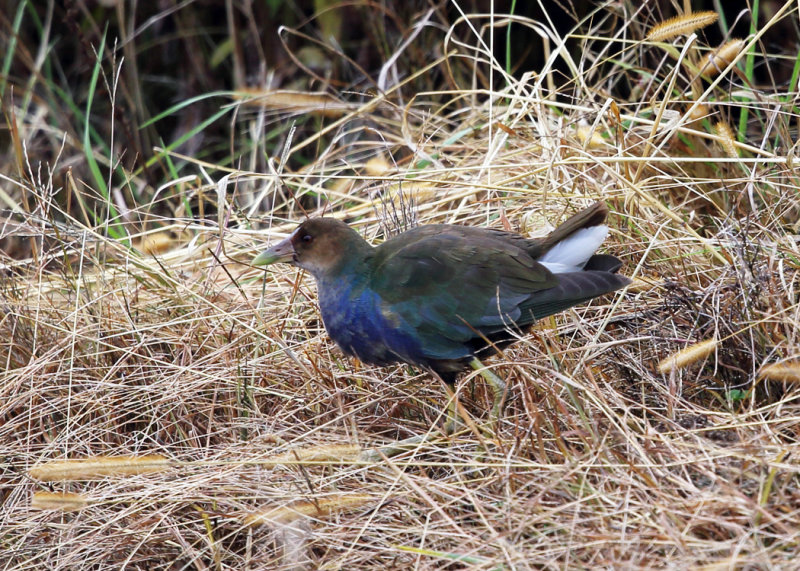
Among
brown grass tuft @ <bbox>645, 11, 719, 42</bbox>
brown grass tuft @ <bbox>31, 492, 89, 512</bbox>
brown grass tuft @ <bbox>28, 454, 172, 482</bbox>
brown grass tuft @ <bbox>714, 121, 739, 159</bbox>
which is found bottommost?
brown grass tuft @ <bbox>31, 492, 89, 512</bbox>

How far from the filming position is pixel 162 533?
2123mm

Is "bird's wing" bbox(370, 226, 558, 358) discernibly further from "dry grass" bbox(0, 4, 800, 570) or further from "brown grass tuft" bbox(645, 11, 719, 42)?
"brown grass tuft" bbox(645, 11, 719, 42)

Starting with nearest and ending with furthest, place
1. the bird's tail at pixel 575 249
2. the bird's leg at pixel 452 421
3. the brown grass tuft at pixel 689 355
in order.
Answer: the brown grass tuft at pixel 689 355
the bird's leg at pixel 452 421
the bird's tail at pixel 575 249

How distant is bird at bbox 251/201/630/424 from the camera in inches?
90.5

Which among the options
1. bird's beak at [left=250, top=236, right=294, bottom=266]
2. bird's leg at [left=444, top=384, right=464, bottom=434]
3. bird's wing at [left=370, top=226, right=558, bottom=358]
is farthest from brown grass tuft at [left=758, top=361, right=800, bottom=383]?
bird's beak at [left=250, top=236, right=294, bottom=266]

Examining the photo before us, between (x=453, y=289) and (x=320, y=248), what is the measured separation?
15.1 inches

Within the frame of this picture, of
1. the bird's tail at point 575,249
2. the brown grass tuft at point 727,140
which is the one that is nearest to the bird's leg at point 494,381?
the bird's tail at point 575,249

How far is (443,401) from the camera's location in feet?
8.14

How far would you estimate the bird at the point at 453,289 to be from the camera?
230 centimetres

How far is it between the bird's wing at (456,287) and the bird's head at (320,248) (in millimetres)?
109

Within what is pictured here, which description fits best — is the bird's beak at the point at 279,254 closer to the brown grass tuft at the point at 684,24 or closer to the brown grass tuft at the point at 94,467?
the brown grass tuft at the point at 94,467

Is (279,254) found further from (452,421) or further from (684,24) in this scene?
(684,24)

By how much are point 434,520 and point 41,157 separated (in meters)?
3.53

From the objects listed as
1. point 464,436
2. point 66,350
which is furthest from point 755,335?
point 66,350
